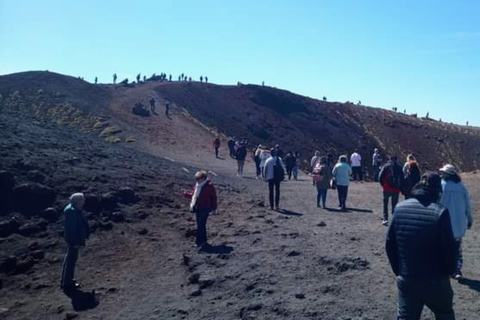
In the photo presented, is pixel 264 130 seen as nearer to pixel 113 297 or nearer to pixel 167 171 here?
pixel 167 171

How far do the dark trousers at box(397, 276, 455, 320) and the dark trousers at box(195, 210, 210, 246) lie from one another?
6615 millimetres

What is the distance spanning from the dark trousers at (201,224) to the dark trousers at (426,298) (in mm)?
6615

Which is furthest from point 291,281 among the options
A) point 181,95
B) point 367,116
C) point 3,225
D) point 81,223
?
point 367,116

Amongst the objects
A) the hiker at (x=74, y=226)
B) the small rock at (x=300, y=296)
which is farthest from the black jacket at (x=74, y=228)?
the small rock at (x=300, y=296)

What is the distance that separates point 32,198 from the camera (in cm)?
1509

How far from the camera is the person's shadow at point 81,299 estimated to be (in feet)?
31.3

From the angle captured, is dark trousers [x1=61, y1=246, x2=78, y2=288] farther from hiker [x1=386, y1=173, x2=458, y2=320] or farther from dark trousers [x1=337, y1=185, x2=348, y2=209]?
dark trousers [x1=337, y1=185, x2=348, y2=209]

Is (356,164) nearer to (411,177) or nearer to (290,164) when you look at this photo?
(290,164)

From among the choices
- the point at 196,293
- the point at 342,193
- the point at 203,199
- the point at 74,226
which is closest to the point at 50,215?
the point at 74,226

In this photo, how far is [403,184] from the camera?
1268 centimetres

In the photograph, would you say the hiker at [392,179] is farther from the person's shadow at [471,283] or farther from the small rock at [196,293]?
the small rock at [196,293]

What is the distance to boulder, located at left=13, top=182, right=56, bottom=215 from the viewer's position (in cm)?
1470

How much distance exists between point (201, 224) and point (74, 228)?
288 cm

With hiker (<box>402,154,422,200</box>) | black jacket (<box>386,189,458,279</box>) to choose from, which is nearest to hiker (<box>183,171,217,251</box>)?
hiker (<box>402,154,422,200</box>)
